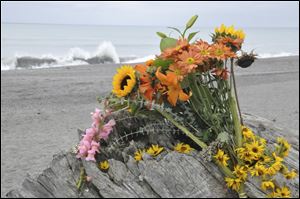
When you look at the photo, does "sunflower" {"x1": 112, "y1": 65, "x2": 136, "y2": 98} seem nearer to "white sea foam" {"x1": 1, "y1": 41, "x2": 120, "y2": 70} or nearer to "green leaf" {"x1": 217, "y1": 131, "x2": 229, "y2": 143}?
"green leaf" {"x1": 217, "y1": 131, "x2": 229, "y2": 143}

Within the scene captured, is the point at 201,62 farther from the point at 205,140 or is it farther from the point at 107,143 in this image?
the point at 107,143

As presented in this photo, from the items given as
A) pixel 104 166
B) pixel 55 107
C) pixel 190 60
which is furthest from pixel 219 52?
pixel 55 107

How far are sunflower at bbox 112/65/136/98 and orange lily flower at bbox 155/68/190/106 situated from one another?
145 millimetres

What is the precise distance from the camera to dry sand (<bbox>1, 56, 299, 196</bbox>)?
7.09m

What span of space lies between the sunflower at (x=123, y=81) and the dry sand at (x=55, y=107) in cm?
139

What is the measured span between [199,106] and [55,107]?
904 cm

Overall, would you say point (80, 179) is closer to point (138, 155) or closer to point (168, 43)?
point (138, 155)

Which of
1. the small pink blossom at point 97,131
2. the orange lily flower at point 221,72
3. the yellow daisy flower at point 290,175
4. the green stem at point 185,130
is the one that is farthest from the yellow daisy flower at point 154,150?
the yellow daisy flower at point 290,175

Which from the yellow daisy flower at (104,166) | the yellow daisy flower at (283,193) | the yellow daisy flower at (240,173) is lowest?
the yellow daisy flower at (283,193)

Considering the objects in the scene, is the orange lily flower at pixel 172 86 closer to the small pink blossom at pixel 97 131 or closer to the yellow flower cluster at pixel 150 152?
the yellow flower cluster at pixel 150 152

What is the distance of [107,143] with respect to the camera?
2.38m

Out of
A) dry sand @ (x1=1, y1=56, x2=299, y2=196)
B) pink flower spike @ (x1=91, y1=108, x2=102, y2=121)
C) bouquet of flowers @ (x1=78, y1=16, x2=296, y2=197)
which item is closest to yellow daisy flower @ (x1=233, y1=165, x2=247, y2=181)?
bouquet of flowers @ (x1=78, y1=16, x2=296, y2=197)

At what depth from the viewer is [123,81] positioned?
7.70 feet

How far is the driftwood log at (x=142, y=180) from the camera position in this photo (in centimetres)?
202
